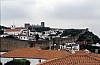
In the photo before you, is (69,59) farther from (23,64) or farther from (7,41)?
(7,41)

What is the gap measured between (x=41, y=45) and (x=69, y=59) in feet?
122

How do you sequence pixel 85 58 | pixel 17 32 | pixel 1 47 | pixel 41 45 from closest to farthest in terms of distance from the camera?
pixel 85 58 < pixel 1 47 < pixel 41 45 < pixel 17 32

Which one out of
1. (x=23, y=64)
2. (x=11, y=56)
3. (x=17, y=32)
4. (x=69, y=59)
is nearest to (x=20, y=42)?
(x=11, y=56)

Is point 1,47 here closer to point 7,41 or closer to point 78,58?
point 7,41

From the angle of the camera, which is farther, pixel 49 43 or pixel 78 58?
pixel 49 43

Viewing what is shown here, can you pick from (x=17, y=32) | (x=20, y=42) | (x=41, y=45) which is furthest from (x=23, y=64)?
(x=17, y=32)

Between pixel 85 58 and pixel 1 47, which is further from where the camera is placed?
pixel 1 47

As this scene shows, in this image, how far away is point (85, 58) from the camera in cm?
1956

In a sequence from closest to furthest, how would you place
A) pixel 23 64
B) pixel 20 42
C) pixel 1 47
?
pixel 23 64 → pixel 1 47 → pixel 20 42

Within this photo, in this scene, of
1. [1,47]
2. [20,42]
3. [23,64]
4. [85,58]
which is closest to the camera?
[85,58]

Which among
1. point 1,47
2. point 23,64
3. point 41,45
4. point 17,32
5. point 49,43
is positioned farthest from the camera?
point 17,32

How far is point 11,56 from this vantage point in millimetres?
33469

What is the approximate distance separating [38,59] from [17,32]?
7752cm

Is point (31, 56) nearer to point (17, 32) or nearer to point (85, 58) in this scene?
point (85, 58)
